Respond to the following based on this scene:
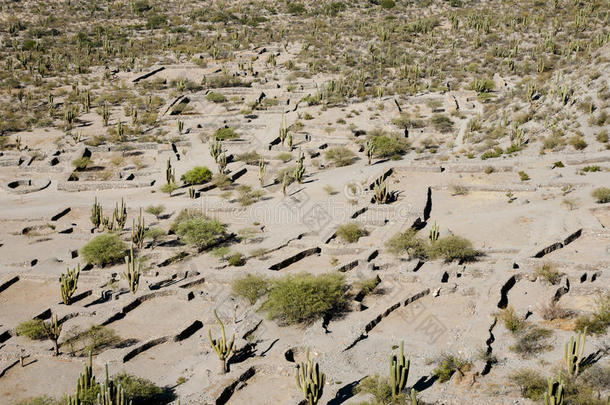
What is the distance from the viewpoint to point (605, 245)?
1110 inches

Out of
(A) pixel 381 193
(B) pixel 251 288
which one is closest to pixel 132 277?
(B) pixel 251 288

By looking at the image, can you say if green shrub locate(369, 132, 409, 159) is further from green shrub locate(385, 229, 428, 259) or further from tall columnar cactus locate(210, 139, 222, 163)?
green shrub locate(385, 229, 428, 259)

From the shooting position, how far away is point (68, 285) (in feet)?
85.1

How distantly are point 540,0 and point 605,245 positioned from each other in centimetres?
5788

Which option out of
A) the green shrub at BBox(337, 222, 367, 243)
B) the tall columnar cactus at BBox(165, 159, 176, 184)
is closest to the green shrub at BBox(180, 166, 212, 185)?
the tall columnar cactus at BBox(165, 159, 176, 184)

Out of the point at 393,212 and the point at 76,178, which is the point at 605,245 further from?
the point at 76,178

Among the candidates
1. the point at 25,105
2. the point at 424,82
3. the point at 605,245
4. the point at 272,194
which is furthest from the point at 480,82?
the point at 25,105

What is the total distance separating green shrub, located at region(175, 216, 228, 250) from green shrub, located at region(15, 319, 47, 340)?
8.55 meters

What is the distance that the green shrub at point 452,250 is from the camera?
2720 cm

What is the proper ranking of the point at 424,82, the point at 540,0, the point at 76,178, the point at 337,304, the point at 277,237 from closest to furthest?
1. the point at 337,304
2. the point at 277,237
3. the point at 76,178
4. the point at 424,82
5. the point at 540,0

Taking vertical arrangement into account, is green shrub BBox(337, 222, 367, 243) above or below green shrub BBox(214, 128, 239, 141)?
above

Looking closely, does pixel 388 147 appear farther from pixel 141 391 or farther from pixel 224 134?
pixel 141 391

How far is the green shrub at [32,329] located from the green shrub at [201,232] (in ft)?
28.0

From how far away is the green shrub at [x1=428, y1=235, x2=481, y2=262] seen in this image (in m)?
27.2
